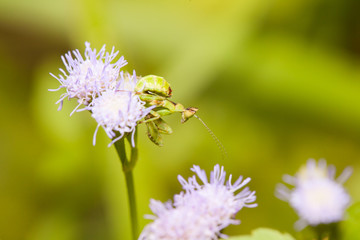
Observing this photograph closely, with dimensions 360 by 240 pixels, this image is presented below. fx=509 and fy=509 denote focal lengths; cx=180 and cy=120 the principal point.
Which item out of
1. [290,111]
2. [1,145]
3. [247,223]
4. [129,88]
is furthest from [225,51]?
[129,88]

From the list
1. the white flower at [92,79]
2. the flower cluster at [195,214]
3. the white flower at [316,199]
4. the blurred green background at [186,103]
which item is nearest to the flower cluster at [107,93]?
the white flower at [92,79]

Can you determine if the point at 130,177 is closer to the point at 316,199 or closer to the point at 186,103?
the point at 316,199

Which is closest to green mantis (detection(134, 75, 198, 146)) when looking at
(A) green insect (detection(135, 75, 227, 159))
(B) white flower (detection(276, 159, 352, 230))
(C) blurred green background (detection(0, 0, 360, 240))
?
(A) green insect (detection(135, 75, 227, 159))

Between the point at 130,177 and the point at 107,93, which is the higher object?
the point at 107,93

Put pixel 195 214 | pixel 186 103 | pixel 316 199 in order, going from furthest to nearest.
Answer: pixel 186 103
pixel 316 199
pixel 195 214

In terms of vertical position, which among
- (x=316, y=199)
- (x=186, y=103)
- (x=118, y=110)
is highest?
(x=186, y=103)

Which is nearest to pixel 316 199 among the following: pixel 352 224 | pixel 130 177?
pixel 352 224

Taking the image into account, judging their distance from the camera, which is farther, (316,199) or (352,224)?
(316,199)

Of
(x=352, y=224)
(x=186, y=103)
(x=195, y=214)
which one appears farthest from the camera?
(x=186, y=103)

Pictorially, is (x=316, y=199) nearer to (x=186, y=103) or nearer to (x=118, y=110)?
(x=118, y=110)
